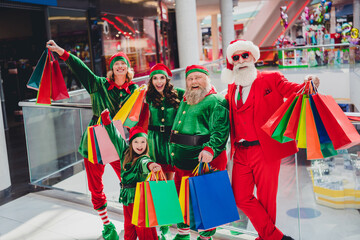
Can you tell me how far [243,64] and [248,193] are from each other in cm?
92

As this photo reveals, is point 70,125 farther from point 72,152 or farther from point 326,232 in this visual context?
point 326,232

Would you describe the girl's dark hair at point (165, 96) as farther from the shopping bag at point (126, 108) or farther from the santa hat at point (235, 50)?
the santa hat at point (235, 50)

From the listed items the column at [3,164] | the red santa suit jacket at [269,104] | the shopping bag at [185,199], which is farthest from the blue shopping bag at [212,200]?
the column at [3,164]

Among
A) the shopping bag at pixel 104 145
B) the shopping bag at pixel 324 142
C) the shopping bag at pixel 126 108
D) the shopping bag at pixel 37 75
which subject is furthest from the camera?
the shopping bag at pixel 37 75

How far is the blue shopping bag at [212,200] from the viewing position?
2.36 meters

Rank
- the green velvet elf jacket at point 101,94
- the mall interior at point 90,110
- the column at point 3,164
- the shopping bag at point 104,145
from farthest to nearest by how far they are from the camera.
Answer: the column at point 3,164 → the green velvet elf jacket at point 101,94 → the mall interior at point 90,110 → the shopping bag at point 104,145

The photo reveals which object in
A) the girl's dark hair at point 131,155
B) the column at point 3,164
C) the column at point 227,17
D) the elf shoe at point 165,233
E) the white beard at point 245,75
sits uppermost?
the column at point 227,17

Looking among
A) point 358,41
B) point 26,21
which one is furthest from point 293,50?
point 26,21

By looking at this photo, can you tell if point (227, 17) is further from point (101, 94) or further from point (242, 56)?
point (242, 56)

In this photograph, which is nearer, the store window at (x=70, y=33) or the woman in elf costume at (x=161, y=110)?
the woman in elf costume at (x=161, y=110)

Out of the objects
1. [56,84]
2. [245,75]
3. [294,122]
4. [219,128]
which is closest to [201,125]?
[219,128]

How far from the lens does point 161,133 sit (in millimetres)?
2961

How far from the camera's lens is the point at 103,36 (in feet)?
35.6

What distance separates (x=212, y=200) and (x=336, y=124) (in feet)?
2.94
